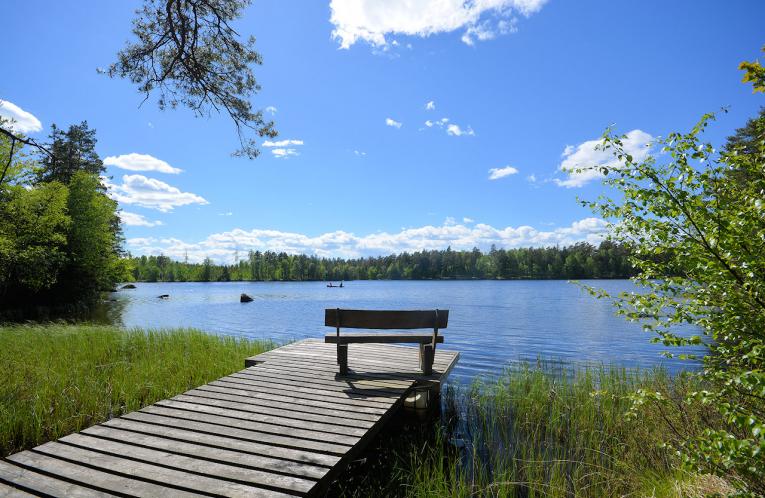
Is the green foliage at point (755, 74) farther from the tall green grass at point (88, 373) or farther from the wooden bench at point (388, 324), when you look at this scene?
the tall green grass at point (88, 373)

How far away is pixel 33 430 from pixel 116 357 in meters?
4.26

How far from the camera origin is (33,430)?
5160mm

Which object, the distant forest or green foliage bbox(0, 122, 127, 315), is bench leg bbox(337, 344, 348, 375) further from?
the distant forest

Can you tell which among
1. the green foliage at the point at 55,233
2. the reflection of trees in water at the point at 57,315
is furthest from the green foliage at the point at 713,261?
the reflection of trees in water at the point at 57,315

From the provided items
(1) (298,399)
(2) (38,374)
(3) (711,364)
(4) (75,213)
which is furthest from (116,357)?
(4) (75,213)

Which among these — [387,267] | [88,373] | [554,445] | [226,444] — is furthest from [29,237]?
[387,267]

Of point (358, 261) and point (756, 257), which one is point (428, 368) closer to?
point (756, 257)

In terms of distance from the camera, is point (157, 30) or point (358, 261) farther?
point (358, 261)

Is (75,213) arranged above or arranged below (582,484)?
above

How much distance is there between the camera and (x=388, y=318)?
19.3 ft

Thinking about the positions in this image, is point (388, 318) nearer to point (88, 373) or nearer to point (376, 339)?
point (376, 339)

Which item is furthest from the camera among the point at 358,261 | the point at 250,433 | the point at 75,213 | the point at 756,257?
the point at 358,261

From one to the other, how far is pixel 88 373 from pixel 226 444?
5.56 metres

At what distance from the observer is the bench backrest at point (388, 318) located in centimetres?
581
